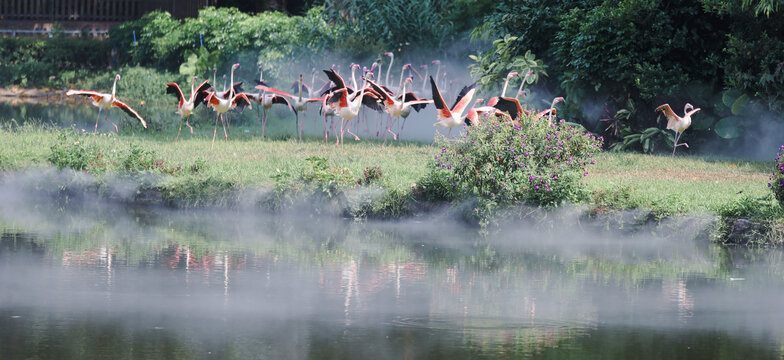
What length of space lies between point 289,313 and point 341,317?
0.39 metres

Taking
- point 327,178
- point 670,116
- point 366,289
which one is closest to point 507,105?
point 670,116

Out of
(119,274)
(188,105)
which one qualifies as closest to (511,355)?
(119,274)

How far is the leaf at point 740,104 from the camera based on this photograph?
1728 centimetres

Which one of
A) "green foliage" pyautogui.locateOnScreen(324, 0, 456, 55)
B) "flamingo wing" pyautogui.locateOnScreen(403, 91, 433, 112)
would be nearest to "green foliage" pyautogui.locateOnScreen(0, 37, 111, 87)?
"green foliage" pyautogui.locateOnScreen(324, 0, 456, 55)

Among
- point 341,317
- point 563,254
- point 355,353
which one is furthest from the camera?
point 563,254

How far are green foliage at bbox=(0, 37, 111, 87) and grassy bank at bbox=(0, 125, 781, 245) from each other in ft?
53.0

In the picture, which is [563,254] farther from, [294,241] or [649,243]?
[294,241]

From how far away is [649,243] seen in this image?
11.0 m

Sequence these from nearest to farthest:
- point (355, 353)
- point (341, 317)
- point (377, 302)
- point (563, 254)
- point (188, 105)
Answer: point (355, 353) → point (341, 317) → point (377, 302) → point (563, 254) → point (188, 105)

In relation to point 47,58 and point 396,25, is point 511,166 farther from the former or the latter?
point 47,58

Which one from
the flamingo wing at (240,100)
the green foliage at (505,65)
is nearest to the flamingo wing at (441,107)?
the green foliage at (505,65)

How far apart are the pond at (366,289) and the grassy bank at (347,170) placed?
1.12 feet

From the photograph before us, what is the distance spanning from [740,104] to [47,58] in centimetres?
2257

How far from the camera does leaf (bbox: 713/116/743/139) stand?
17.8m
